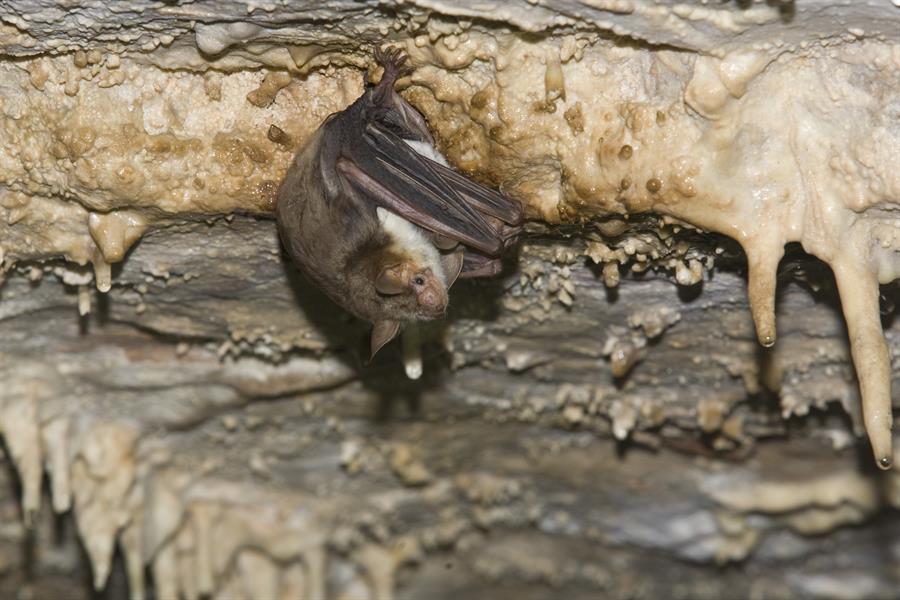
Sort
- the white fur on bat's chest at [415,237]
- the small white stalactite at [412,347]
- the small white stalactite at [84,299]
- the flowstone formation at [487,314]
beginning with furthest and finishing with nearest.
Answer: the small white stalactite at [412,347] < the small white stalactite at [84,299] < the white fur on bat's chest at [415,237] < the flowstone formation at [487,314]

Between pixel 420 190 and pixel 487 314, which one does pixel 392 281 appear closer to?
pixel 420 190

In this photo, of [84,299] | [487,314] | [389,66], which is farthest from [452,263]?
[84,299]

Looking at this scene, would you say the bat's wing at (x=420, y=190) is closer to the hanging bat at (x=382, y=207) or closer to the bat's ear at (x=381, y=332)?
the hanging bat at (x=382, y=207)

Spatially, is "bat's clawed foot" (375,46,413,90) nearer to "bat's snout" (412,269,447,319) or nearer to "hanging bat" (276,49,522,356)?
"hanging bat" (276,49,522,356)

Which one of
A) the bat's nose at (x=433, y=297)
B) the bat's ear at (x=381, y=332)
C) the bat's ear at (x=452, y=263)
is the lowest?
the bat's ear at (x=381, y=332)

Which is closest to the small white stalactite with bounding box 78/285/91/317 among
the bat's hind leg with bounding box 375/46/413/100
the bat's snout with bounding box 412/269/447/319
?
the bat's snout with bounding box 412/269/447/319

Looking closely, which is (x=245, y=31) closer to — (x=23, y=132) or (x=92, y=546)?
(x=23, y=132)

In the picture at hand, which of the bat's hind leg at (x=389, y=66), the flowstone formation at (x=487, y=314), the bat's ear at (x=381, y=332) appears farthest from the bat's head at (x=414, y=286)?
the bat's hind leg at (x=389, y=66)

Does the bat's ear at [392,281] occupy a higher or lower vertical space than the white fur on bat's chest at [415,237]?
lower
